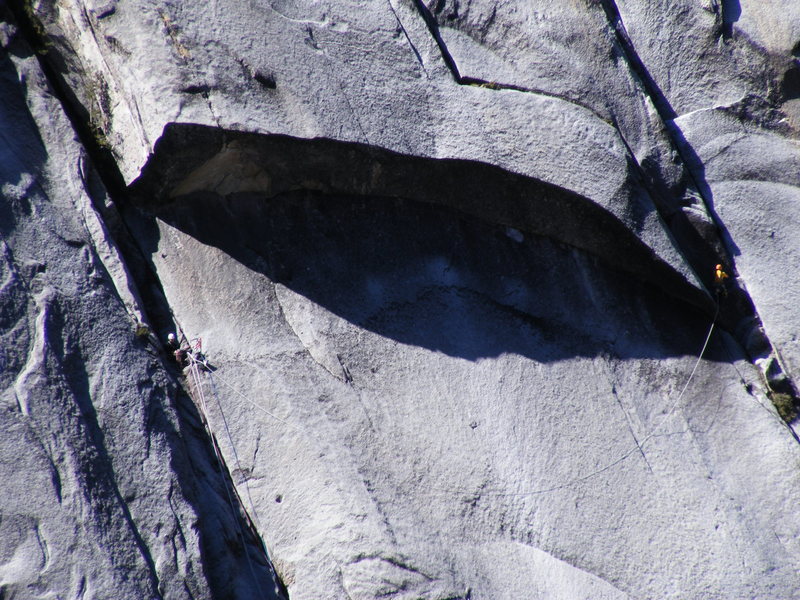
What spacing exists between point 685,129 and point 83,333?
9.78 ft

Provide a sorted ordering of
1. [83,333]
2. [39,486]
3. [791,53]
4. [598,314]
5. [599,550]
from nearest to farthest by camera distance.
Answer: [39,486], [83,333], [599,550], [598,314], [791,53]

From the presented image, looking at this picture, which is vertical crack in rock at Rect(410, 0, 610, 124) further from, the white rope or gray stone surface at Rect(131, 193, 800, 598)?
the white rope

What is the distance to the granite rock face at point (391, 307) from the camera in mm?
2928

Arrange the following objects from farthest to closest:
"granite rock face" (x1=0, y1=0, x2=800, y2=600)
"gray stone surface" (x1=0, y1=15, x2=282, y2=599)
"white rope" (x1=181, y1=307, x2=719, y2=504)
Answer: "white rope" (x1=181, y1=307, x2=719, y2=504) → "granite rock face" (x1=0, y1=0, x2=800, y2=600) → "gray stone surface" (x1=0, y1=15, x2=282, y2=599)

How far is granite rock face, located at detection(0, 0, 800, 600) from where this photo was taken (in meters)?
2.93

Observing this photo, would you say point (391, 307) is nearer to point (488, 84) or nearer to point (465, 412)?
point (465, 412)

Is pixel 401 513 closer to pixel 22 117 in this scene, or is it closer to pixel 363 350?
pixel 363 350

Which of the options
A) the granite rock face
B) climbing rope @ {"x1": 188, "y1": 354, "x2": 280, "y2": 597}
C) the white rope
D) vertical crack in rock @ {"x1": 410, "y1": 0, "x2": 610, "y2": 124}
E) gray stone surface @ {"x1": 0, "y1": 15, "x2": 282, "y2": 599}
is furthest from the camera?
vertical crack in rock @ {"x1": 410, "y1": 0, "x2": 610, "y2": 124}

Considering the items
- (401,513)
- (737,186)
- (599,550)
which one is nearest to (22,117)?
(401,513)

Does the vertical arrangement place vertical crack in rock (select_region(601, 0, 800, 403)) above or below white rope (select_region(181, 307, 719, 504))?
above

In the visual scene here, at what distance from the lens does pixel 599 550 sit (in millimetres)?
3291

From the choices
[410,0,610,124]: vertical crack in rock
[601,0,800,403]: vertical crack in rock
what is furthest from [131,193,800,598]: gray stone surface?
[410,0,610,124]: vertical crack in rock

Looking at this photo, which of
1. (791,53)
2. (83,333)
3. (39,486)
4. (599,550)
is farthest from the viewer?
(791,53)

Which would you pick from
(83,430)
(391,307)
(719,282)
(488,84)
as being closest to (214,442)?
(83,430)
